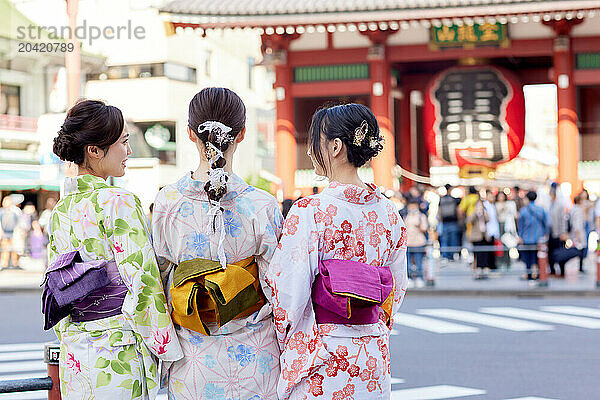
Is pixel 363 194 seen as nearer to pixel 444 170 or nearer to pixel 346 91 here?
pixel 346 91

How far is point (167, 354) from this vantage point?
10.9ft

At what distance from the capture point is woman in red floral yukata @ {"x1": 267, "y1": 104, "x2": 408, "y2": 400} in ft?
11.0

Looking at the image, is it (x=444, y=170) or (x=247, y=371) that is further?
(x=444, y=170)

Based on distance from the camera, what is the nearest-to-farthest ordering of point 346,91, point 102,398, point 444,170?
point 102,398, point 346,91, point 444,170

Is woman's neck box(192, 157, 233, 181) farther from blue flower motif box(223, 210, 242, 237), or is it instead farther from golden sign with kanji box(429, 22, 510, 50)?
golden sign with kanji box(429, 22, 510, 50)

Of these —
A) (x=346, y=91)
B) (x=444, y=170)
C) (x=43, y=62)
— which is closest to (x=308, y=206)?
(x=346, y=91)

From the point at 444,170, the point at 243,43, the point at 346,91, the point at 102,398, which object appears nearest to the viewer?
the point at 102,398

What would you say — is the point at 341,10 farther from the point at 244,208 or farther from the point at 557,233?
the point at 244,208

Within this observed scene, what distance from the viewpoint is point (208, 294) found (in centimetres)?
328

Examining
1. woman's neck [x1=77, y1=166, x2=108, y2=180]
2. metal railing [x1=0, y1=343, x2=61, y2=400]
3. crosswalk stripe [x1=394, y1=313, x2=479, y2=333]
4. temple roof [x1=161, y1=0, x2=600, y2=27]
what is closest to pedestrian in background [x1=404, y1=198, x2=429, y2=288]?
crosswalk stripe [x1=394, y1=313, x2=479, y2=333]

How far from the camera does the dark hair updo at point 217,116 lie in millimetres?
3320

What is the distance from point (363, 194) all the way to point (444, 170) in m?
31.7

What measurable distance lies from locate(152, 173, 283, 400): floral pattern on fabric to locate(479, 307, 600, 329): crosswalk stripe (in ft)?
25.3

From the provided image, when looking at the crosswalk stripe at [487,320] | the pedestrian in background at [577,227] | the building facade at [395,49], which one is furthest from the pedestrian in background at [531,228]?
the building facade at [395,49]
